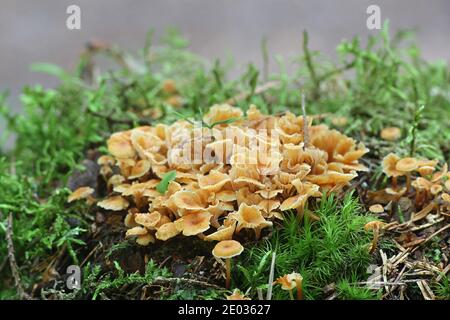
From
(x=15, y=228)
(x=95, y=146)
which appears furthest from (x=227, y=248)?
(x=95, y=146)

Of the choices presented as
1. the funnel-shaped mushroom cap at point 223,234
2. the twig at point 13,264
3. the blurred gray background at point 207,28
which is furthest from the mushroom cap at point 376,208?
the blurred gray background at point 207,28

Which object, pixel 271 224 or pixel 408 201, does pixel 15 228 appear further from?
pixel 408 201

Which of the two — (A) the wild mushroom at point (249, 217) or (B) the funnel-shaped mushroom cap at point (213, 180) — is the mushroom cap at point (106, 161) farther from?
(A) the wild mushroom at point (249, 217)

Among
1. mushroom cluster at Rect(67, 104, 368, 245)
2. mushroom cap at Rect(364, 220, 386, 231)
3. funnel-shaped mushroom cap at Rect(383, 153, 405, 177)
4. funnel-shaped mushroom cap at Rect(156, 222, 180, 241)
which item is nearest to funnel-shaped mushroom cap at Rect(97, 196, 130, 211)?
mushroom cluster at Rect(67, 104, 368, 245)

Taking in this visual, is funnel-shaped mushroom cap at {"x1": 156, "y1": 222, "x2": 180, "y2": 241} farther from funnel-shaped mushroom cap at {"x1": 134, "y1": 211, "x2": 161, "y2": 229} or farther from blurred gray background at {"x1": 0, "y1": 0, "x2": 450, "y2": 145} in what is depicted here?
blurred gray background at {"x1": 0, "y1": 0, "x2": 450, "y2": 145}

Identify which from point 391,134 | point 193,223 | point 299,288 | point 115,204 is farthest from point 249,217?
point 391,134

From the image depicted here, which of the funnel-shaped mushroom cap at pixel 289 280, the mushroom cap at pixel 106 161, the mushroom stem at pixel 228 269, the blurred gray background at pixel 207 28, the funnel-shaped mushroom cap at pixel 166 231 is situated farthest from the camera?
the blurred gray background at pixel 207 28

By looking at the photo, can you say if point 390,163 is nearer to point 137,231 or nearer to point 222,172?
point 222,172

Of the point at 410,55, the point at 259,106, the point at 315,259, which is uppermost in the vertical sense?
the point at 410,55
